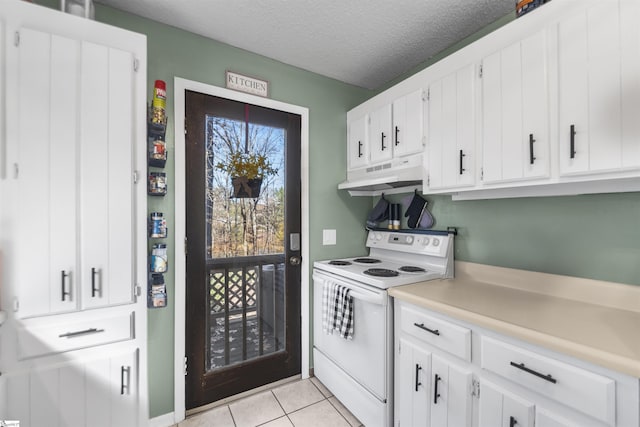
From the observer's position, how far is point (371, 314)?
1.72 m

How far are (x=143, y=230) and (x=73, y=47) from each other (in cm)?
89

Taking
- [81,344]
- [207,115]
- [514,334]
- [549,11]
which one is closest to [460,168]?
[549,11]

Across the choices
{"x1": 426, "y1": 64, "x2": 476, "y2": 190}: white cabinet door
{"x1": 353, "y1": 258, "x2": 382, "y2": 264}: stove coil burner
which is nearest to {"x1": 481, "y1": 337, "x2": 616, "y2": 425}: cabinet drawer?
{"x1": 426, "y1": 64, "x2": 476, "y2": 190}: white cabinet door

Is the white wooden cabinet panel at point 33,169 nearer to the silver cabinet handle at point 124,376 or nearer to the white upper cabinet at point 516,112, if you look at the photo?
the silver cabinet handle at point 124,376

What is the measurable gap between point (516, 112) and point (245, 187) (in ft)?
5.65

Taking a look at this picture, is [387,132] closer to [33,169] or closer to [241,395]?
[33,169]

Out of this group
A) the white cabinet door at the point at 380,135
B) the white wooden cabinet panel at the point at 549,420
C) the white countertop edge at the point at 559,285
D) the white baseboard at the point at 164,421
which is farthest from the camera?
the white cabinet door at the point at 380,135

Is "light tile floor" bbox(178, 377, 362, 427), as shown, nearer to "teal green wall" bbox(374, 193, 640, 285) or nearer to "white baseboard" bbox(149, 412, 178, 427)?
"white baseboard" bbox(149, 412, 178, 427)

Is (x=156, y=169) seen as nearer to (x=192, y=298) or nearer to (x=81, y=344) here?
(x=192, y=298)

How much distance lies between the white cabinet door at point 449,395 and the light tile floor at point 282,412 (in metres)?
0.68

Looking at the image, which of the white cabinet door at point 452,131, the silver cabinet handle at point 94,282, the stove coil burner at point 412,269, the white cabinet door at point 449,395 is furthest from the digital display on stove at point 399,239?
the silver cabinet handle at point 94,282

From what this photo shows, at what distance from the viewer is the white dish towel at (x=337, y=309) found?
1.85m

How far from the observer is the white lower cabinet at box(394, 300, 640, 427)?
2.91 feet

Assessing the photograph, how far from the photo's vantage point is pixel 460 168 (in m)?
1.64
